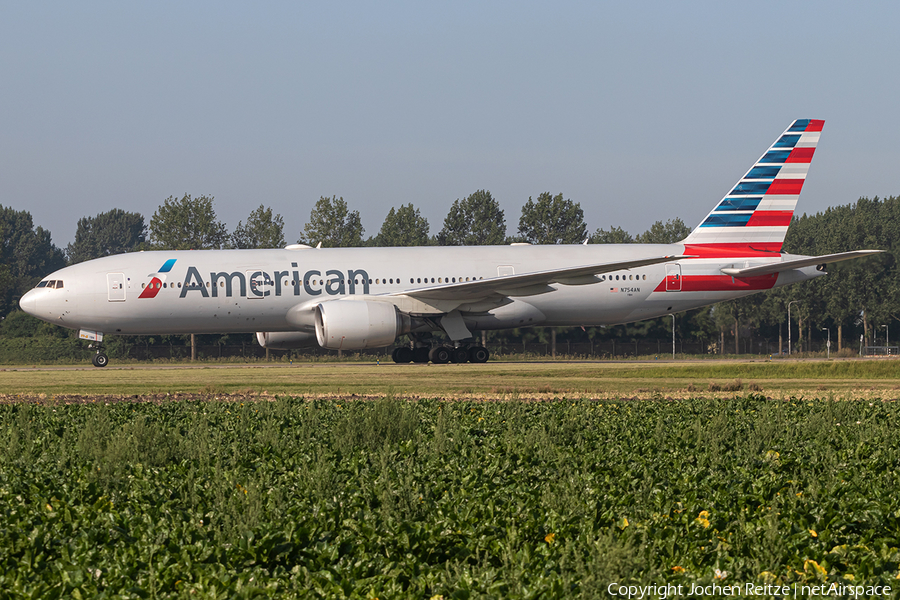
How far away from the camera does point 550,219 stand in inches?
3145

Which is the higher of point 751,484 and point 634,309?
point 634,309

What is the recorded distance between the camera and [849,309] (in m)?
69.1

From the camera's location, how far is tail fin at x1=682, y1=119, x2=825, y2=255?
2930 cm

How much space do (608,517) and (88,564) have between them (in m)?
3.12

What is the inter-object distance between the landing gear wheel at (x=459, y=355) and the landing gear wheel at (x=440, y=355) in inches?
4.6

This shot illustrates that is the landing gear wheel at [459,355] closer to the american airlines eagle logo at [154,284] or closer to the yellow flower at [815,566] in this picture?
the american airlines eagle logo at [154,284]

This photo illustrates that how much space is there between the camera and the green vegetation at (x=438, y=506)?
4.89m

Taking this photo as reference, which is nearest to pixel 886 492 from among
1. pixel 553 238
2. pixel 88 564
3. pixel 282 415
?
pixel 88 564

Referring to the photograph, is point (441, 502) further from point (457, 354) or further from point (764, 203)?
point (764, 203)

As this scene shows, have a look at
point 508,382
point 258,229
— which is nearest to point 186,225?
point 258,229

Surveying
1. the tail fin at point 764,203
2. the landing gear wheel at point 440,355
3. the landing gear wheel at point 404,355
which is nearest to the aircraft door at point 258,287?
the landing gear wheel at point 404,355

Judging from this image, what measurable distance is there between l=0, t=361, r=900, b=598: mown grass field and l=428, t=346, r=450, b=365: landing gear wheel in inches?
601

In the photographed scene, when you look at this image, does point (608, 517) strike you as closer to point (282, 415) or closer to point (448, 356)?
point (282, 415)

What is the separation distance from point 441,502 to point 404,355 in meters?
21.8
